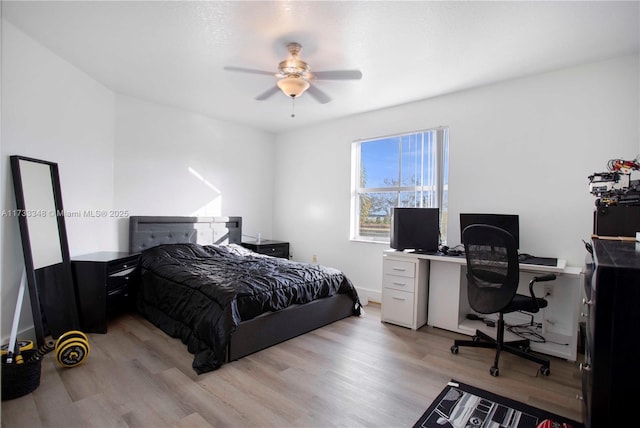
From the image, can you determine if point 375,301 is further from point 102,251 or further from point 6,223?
point 6,223

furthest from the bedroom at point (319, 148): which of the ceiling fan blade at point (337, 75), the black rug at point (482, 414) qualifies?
the black rug at point (482, 414)

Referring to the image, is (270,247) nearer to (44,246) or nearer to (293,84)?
(44,246)

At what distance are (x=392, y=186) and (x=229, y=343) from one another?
2.88 m

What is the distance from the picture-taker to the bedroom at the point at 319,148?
272cm

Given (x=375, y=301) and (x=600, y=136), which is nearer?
(x=600, y=136)

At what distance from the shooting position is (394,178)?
4.33m

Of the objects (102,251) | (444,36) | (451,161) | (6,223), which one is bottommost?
(102,251)

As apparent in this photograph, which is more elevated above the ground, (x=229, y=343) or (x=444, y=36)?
(x=444, y=36)

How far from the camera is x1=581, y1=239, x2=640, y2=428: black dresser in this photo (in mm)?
881

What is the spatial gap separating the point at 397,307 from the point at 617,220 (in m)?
2.02

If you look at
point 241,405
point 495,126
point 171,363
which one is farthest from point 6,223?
point 495,126

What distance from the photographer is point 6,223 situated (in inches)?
99.6

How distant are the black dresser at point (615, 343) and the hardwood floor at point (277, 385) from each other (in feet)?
3.88

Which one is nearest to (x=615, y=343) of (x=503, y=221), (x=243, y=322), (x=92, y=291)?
(x=243, y=322)
